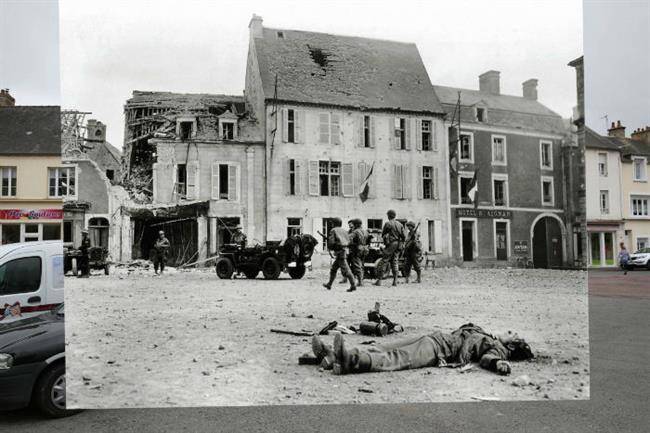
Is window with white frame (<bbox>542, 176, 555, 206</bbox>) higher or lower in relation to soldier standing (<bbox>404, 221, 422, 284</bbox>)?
higher

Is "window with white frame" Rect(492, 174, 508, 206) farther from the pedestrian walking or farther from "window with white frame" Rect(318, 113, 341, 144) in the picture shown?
the pedestrian walking

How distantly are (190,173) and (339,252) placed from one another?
1.15 m

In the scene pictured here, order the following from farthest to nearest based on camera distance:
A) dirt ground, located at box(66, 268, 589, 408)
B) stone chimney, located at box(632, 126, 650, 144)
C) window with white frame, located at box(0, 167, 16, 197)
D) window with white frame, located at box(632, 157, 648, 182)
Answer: stone chimney, located at box(632, 126, 650, 144) → window with white frame, located at box(632, 157, 648, 182) → window with white frame, located at box(0, 167, 16, 197) → dirt ground, located at box(66, 268, 589, 408)

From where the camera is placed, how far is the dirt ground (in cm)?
414

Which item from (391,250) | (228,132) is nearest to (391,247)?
(391,250)

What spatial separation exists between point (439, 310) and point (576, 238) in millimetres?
1200

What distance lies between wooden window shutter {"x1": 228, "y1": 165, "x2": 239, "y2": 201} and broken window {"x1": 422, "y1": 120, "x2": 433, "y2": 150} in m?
1.32

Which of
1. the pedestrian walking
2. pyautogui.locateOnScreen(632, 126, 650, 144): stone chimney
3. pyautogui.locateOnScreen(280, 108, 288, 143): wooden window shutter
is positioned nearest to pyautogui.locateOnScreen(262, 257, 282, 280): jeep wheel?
pyautogui.locateOnScreen(280, 108, 288, 143): wooden window shutter

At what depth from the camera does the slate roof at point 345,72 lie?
445 cm

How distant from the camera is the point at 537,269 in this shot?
15.8 ft

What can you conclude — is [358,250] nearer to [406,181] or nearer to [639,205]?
[406,181]

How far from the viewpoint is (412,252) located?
14.7ft

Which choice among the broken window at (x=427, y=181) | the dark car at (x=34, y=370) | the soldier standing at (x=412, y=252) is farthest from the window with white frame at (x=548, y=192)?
the dark car at (x=34, y=370)

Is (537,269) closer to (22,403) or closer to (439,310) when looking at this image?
(439,310)
